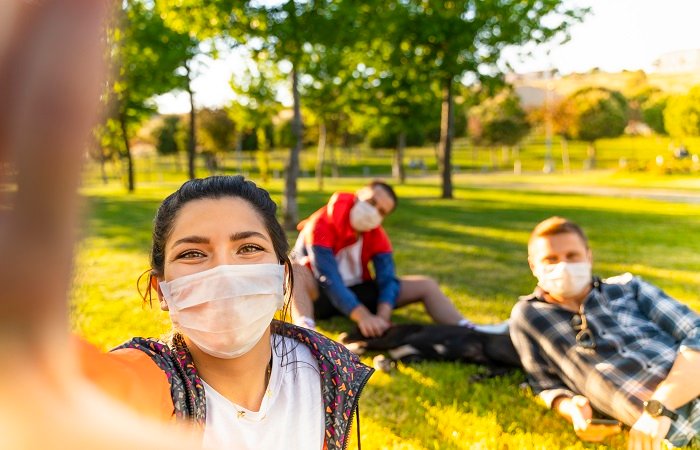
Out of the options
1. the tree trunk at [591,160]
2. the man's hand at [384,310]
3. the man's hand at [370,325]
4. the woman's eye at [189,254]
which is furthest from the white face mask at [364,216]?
the tree trunk at [591,160]

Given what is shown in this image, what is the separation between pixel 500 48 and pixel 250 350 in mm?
19568

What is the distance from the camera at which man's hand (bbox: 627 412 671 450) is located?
2836 mm

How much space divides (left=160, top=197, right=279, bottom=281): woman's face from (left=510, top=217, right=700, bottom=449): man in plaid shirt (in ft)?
7.56

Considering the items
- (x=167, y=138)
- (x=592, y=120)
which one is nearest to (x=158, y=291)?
(x=592, y=120)

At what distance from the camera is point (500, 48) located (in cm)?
1959

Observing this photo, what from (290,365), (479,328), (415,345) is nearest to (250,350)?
(290,365)

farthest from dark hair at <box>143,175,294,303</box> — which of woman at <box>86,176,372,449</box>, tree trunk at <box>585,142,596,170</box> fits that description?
tree trunk at <box>585,142,596,170</box>

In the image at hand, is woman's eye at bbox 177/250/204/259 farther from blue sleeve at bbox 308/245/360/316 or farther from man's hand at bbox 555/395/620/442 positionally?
blue sleeve at bbox 308/245/360/316

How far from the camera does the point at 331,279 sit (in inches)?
198

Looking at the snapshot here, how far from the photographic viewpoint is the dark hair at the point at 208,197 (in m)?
1.83

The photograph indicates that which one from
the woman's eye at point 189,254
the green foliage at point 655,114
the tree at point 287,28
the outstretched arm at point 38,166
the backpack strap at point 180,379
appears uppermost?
the green foliage at point 655,114

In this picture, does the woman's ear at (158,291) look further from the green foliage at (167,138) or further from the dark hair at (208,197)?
the green foliage at (167,138)

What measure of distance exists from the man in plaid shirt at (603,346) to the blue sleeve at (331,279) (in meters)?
→ 1.54

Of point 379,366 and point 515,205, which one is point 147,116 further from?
point 379,366
